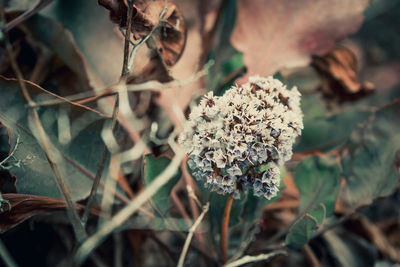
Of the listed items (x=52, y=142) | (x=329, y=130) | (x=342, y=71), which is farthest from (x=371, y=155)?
(x=52, y=142)

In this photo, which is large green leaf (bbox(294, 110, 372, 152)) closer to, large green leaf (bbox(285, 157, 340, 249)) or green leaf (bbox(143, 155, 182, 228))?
large green leaf (bbox(285, 157, 340, 249))

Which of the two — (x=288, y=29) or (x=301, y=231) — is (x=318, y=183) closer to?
(x=301, y=231)

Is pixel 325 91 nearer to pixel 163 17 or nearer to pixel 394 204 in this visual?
pixel 394 204

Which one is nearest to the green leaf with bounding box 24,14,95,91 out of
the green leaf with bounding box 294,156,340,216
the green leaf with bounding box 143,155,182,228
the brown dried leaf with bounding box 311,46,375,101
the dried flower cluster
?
the green leaf with bounding box 143,155,182,228

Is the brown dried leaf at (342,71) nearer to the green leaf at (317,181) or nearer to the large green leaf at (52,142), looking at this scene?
the green leaf at (317,181)

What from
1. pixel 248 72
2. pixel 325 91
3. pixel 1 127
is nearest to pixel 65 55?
pixel 1 127

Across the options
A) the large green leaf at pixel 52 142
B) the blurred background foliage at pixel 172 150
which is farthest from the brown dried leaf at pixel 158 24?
the large green leaf at pixel 52 142
